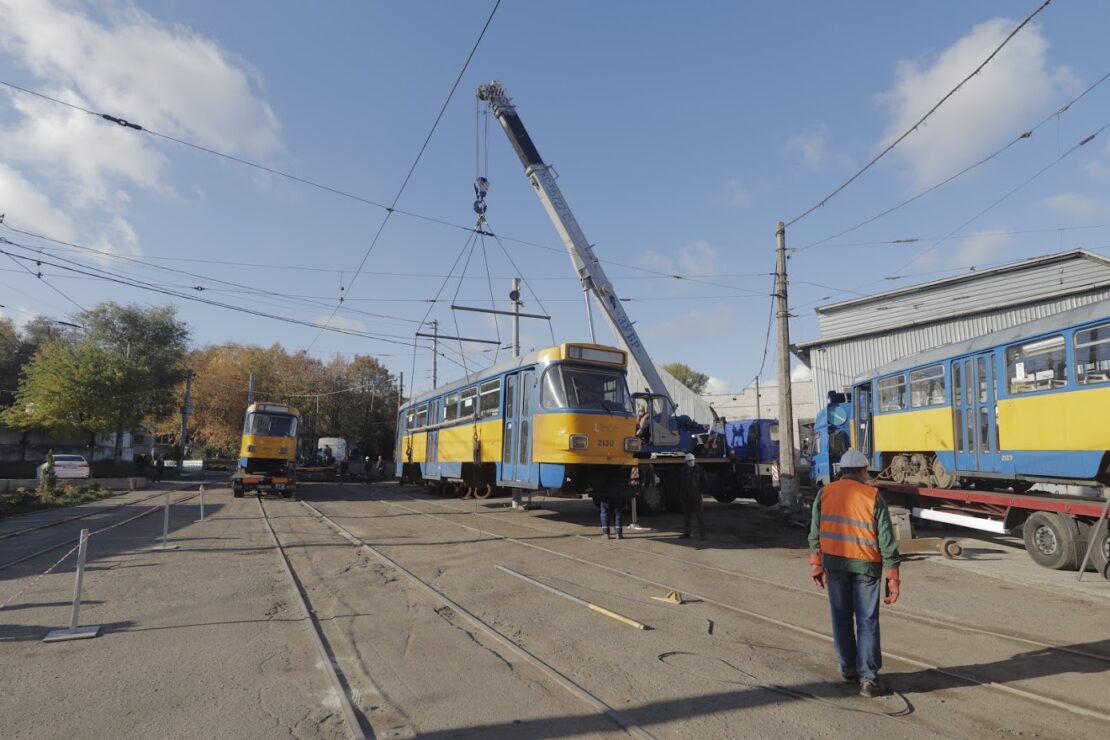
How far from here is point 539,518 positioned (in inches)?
656

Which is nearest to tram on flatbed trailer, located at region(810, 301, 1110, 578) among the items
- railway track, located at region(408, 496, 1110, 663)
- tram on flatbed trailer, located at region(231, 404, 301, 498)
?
railway track, located at region(408, 496, 1110, 663)

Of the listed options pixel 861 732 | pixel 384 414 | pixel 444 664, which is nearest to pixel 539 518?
pixel 444 664

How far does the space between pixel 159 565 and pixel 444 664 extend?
6453mm

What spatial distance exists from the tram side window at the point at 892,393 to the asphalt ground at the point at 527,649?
452cm

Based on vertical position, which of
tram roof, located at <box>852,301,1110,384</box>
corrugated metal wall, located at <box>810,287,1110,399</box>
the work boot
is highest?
corrugated metal wall, located at <box>810,287,1110,399</box>

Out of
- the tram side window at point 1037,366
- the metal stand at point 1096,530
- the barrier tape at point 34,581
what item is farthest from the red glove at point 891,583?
the barrier tape at point 34,581

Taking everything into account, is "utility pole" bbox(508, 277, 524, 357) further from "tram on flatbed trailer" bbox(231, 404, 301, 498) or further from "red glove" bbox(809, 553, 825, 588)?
"red glove" bbox(809, 553, 825, 588)

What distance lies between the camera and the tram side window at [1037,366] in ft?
31.8

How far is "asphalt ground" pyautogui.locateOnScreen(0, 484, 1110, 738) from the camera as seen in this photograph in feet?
13.7

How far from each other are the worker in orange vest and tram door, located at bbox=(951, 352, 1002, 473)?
8073mm

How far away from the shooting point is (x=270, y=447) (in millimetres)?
A: 24312

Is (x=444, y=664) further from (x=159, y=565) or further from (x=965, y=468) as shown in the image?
(x=965, y=468)

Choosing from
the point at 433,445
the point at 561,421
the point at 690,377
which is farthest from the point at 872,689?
the point at 690,377

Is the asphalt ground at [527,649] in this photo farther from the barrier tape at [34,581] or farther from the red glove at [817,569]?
the red glove at [817,569]
